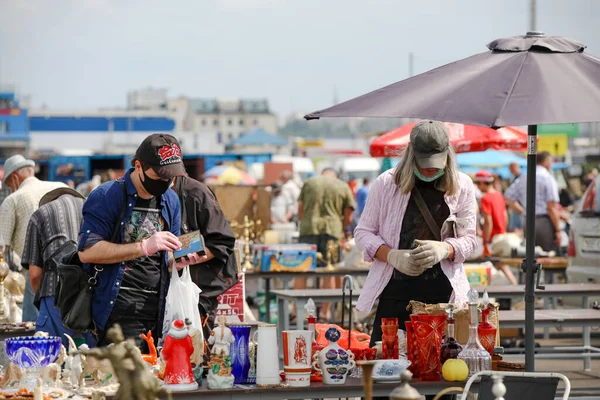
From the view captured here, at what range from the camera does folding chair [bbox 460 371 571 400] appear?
178 inches

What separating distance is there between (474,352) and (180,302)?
1.46 m

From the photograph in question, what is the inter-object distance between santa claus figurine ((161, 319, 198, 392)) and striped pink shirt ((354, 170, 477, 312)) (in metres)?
1.22

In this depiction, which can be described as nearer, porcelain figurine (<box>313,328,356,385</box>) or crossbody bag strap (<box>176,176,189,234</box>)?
porcelain figurine (<box>313,328,356,385</box>)

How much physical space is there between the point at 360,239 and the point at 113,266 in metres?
1.27

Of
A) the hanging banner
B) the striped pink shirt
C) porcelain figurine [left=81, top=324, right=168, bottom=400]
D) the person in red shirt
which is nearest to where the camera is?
porcelain figurine [left=81, top=324, right=168, bottom=400]

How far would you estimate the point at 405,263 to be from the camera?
17.3ft

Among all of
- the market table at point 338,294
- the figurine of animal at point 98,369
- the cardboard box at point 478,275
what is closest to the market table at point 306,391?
the figurine of animal at point 98,369

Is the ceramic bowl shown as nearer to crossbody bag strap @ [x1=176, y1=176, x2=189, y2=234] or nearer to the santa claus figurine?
the santa claus figurine

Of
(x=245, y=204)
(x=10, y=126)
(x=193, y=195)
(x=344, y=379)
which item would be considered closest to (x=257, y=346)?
(x=344, y=379)

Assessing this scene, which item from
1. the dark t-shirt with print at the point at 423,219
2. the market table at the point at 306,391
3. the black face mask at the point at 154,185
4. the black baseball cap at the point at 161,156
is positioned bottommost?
the market table at the point at 306,391


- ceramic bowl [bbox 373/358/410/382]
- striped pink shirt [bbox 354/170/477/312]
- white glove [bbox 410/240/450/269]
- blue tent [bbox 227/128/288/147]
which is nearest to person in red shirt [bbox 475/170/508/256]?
striped pink shirt [bbox 354/170/477/312]

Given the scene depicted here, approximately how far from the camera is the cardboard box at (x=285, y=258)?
36.2 feet

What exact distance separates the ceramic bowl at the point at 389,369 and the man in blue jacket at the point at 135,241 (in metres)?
1.20

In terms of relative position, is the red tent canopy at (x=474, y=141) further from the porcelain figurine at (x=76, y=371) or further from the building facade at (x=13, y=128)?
the building facade at (x=13, y=128)
